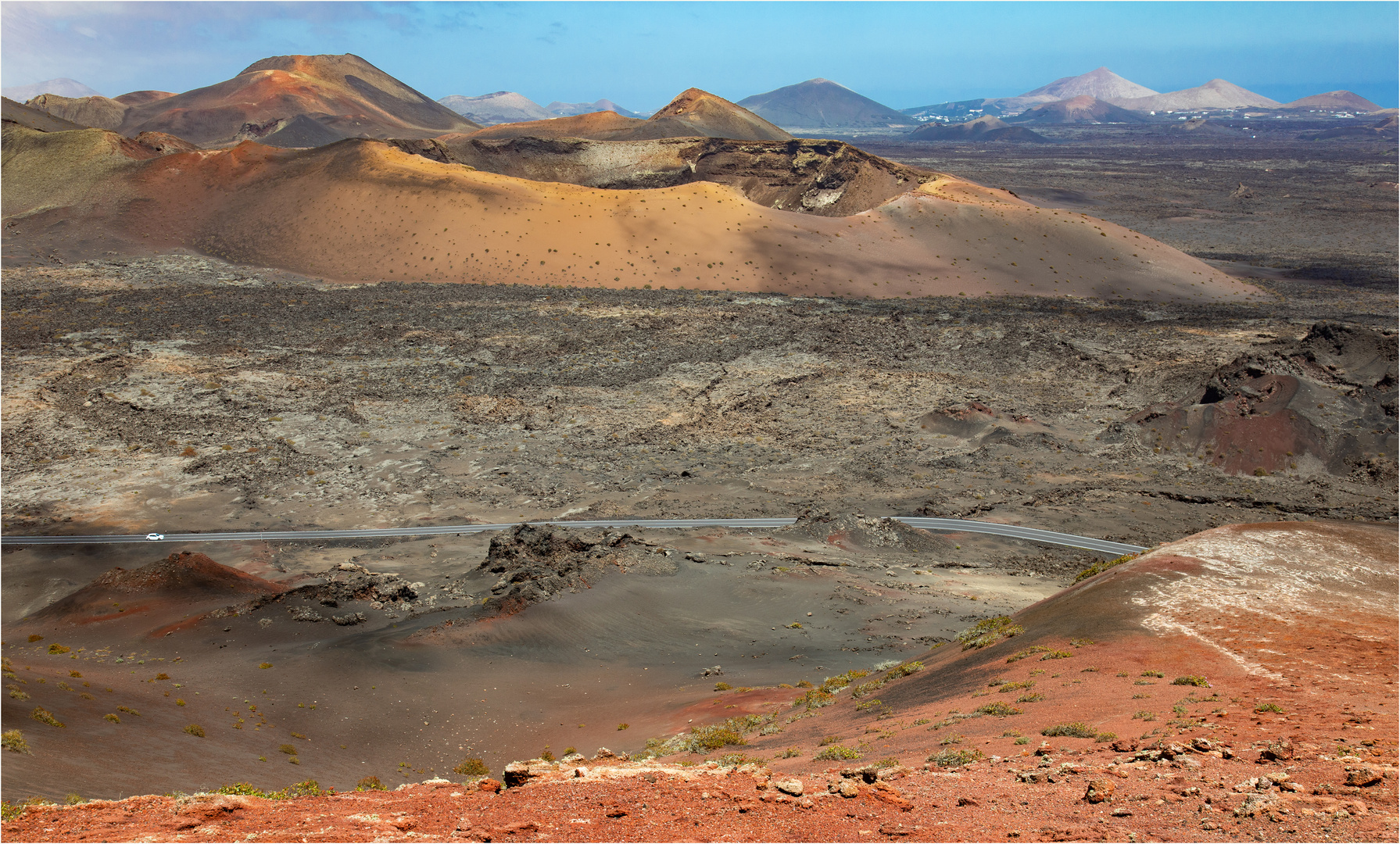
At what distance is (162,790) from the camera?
42.0ft

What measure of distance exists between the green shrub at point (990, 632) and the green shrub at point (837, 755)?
6576 mm

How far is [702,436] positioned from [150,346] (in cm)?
3140

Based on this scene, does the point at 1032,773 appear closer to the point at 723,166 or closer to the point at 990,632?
the point at 990,632

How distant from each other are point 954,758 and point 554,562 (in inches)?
617

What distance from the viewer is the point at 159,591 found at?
77.6 ft

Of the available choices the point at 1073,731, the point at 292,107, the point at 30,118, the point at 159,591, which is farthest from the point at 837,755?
the point at 292,107

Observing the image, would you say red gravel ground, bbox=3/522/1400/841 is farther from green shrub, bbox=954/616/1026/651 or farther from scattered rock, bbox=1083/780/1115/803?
green shrub, bbox=954/616/1026/651

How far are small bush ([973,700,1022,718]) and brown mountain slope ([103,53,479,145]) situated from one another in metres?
169

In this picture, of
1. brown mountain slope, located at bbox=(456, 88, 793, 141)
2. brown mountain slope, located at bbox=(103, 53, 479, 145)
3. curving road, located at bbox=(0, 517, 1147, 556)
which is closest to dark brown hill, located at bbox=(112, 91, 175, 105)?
brown mountain slope, located at bbox=(103, 53, 479, 145)

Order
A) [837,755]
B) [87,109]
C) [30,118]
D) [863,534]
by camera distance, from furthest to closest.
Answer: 1. [87,109]
2. [30,118]
3. [863,534]
4. [837,755]

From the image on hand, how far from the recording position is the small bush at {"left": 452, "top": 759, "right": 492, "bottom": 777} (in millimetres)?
15914

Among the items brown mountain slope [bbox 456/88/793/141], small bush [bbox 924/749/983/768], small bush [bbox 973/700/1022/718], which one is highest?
brown mountain slope [bbox 456/88/793/141]

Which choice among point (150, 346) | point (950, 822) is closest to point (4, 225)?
point (150, 346)

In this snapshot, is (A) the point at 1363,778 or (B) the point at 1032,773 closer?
(A) the point at 1363,778
